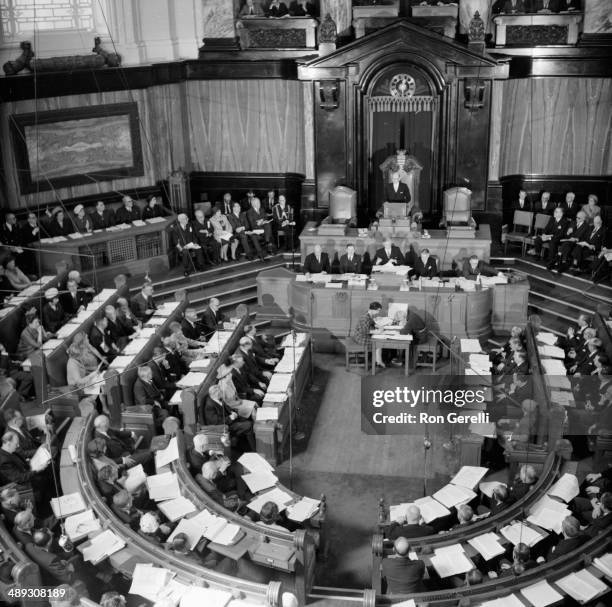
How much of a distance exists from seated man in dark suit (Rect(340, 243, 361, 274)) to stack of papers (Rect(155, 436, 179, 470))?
648 cm

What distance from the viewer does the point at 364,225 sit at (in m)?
20.1

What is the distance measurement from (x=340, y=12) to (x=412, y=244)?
5719 millimetres

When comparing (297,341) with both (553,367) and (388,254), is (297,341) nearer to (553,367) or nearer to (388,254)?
(388,254)

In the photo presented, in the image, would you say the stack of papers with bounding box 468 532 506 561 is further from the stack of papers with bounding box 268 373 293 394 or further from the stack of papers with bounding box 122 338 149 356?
the stack of papers with bounding box 122 338 149 356

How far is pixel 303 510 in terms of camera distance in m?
10.7

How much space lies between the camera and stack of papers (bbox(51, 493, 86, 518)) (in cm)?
1041

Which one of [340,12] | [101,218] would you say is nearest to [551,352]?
[340,12]

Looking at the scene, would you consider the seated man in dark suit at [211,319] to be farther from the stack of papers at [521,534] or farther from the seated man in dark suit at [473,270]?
the stack of papers at [521,534]

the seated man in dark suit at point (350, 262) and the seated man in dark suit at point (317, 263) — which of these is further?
the seated man in dark suit at point (317, 263)

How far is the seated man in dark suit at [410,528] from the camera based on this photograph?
32.8ft

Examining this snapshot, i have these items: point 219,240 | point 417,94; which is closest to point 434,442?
point 219,240

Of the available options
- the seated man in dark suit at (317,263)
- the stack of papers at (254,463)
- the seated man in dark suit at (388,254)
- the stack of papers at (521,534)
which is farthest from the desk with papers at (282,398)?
the stack of papers at (521,534)

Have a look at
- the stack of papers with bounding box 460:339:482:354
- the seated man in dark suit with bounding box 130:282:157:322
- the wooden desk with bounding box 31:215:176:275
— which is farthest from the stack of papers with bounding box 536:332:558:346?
the wooden desk with bounding box 31:215:176:275

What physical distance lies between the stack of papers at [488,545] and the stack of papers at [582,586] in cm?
85
